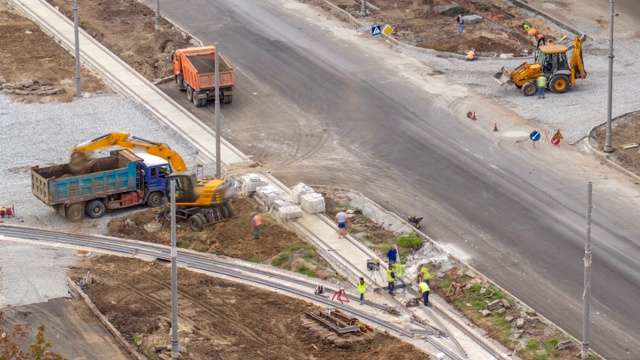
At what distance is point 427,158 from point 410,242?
951 centimetres

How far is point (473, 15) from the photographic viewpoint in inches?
3159

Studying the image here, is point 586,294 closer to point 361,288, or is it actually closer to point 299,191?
point 361,288

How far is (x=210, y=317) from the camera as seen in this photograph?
1919 inches

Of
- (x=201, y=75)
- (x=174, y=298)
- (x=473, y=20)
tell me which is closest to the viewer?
(x=174, y=298)

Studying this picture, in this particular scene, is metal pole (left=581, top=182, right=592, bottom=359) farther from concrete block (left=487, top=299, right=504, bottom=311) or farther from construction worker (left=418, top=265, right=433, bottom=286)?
construction worker (left=418, top=265, right=433, bottom=286)

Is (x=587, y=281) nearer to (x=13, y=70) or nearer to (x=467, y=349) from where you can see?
(x=467, y=349)

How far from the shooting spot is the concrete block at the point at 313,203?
5669 centimetres

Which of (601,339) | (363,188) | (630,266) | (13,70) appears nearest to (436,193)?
(363,188)

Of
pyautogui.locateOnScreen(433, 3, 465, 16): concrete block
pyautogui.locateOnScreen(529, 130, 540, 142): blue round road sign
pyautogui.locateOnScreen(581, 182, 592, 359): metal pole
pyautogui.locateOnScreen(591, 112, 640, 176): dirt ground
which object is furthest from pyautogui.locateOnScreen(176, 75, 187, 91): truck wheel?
pyautogui.locateOnScreen(581, 182, 592, 359): metal pole

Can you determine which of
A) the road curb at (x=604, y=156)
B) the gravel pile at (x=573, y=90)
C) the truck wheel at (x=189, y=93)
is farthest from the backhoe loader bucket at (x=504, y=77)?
the truck wheel at (x=189, y=93)

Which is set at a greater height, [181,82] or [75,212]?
[181,82]

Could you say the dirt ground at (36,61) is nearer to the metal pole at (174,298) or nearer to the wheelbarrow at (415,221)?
the wheelbarrow at (415,221)

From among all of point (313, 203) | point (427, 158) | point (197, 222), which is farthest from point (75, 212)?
point (427, 158)

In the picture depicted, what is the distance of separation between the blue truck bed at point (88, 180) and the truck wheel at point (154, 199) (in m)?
0.82
